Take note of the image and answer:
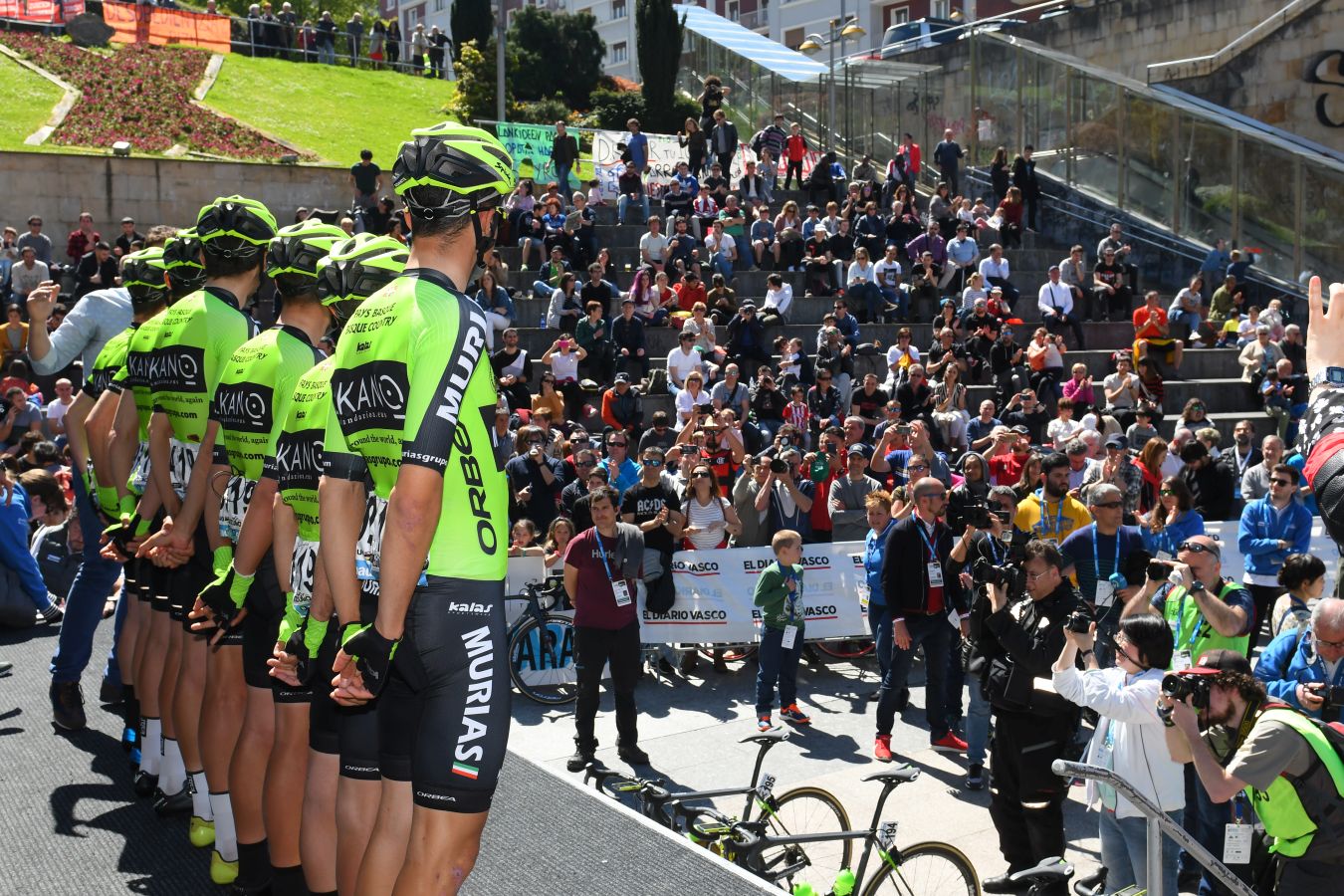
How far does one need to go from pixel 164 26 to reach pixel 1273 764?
121ft

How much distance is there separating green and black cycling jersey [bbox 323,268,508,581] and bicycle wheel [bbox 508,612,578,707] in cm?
734

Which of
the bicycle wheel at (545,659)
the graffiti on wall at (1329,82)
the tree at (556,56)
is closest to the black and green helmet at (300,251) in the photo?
the bicycle wheel at (545,659)

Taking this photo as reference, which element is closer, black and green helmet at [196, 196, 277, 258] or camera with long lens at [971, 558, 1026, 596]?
black and green helmet at [196, 196, 277, 258]

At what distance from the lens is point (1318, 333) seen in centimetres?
267

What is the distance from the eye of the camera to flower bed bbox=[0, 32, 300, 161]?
27.0 m

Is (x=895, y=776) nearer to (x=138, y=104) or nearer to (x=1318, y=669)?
(x=1318, y=669)

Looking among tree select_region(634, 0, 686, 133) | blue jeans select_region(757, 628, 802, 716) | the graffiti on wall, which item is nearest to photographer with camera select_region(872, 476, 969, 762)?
blue jeans select_region(757, 628, 802, 716)

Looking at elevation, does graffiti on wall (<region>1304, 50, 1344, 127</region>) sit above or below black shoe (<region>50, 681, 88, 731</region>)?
above

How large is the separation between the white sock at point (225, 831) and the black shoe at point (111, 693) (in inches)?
100

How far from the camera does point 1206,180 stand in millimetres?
21234

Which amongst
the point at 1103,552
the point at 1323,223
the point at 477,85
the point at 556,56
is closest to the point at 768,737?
the point at 1103,552

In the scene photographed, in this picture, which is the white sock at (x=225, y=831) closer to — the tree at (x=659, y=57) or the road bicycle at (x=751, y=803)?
the road bicycle at (x=751, y=803)

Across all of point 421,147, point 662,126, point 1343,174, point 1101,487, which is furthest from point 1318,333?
point 662,126

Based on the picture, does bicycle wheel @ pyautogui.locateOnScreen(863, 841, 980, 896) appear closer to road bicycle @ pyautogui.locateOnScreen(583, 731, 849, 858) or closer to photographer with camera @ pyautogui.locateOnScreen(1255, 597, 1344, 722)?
road bicycle @ pyautogui.locateOnScreen(583, 731, 849, 858)
